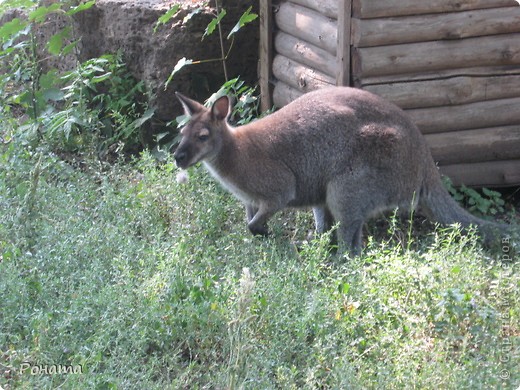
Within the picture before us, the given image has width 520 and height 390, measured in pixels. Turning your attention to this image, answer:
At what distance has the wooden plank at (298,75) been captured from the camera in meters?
8.08

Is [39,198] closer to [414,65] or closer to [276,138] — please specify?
[276,138]

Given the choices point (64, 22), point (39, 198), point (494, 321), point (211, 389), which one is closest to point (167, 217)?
point (39, 198)

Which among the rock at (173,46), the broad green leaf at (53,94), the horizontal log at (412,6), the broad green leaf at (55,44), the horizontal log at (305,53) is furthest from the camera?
→ the broad green leaf at (55,44)

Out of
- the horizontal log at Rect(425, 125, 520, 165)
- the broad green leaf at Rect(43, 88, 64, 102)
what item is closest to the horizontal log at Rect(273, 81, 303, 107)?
the horizontal log at Rect(425, 125, 520, 165)

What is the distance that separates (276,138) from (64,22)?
4219mm

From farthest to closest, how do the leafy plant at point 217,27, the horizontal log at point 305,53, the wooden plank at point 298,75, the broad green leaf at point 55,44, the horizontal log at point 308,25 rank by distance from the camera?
the broad green leaf at point 55,44 → the leafy plant at point 217,27 → the wooden plank at point 298,75 → the horizontal log at point 305,53 → the horizontal log at point 308,25

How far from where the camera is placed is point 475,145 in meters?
7.86

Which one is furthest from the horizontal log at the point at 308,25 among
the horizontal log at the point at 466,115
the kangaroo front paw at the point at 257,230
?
the kangaroo front paw at the point at 257,230

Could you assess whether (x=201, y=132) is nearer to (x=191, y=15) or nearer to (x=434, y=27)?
(x=434, y=27)

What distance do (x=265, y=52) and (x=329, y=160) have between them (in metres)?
2.43

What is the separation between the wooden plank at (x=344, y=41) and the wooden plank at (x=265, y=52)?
166cm

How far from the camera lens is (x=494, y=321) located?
511 cm

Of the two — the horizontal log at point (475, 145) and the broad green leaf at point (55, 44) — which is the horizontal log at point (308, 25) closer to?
the horizontal log at point (475, 145)

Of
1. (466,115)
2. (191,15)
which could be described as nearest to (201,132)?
(191,15)
